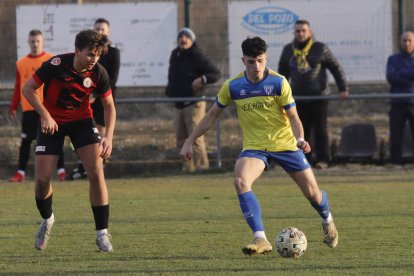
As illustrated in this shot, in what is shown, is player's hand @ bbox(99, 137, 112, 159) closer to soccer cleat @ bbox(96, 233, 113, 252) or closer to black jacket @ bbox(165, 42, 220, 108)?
soccer cleat @ bbox(96, 233, 113, 252)

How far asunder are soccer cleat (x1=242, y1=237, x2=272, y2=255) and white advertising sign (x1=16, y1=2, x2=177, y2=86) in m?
8.85

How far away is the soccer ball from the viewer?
7363 millimetres

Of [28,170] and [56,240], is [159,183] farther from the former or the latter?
[56,240]

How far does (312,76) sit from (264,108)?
6.58 metres

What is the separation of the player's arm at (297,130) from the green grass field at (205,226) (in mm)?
809

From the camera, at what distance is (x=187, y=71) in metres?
14.7

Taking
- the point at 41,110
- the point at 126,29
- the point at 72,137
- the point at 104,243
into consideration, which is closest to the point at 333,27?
the point at 126,29

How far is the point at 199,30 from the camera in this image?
646 inches

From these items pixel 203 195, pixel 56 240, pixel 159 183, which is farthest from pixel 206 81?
pixel 56 240

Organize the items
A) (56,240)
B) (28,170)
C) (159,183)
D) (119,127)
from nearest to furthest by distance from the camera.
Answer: (56,240) < (159,183) < (28,170) < (119,127)

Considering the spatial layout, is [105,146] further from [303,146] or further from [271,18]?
[271,18]

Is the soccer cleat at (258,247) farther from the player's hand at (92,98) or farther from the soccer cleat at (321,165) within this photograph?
the soccer cleat at (321,165)

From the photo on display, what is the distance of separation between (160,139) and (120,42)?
1.80 meters

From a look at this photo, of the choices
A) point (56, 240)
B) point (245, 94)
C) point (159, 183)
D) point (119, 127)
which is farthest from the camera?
point (119, 127)
